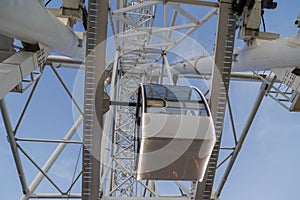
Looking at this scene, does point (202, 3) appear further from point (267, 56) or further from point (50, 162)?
point (50, 162)

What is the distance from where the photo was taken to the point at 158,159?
17.1ft

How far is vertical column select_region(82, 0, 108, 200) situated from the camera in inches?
223

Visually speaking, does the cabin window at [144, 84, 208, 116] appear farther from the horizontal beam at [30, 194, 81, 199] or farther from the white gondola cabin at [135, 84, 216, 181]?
the horizontal beam at [30, 194, 81, 199]

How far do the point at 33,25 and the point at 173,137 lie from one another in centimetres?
284

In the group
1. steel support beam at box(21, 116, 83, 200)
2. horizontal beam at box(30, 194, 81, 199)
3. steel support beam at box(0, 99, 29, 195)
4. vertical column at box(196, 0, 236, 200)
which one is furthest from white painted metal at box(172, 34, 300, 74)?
horizontal beam at box(30, 194, 81, 199)

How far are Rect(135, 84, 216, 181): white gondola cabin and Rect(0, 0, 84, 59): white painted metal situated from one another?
6.30 feet

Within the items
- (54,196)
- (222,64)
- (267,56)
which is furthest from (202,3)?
(54,196)

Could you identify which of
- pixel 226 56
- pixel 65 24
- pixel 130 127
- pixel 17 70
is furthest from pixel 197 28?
pixel 130 127

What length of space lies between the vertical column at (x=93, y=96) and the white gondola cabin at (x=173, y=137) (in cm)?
113

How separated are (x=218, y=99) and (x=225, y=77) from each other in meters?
0.52

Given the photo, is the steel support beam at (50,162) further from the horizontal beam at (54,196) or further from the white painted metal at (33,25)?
the white painted metal at (33,25)

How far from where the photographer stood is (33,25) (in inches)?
158

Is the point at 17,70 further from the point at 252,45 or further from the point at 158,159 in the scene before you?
the point at 252,45

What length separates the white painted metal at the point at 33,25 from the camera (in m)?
3.37
